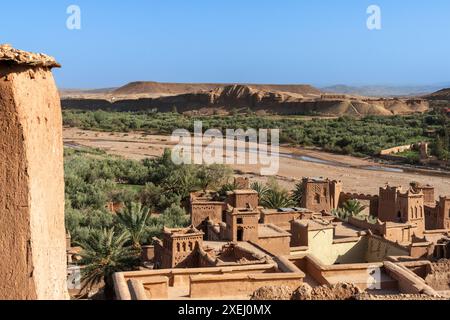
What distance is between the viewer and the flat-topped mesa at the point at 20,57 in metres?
5.15

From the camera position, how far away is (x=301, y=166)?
4359 cm

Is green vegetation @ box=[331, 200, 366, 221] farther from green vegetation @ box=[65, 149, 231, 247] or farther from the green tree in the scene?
the green tree

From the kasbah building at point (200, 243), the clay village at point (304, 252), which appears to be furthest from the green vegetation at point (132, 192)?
the kasbah building at point (200, 243)

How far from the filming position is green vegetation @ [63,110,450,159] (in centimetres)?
5372

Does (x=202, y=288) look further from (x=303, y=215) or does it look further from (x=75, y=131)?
(x=75, y=131)

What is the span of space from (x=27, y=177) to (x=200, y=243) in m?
8.57

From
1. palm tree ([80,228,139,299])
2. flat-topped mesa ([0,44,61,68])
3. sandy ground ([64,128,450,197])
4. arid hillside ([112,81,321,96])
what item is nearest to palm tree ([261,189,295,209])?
palm tree ([80,228,139,299])

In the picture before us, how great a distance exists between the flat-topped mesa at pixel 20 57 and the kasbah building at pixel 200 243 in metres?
0.01

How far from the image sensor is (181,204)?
26344 millimetres

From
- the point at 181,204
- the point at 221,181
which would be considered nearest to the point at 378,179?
the point at 221,181

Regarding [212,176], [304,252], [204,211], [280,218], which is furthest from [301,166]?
[304,252]

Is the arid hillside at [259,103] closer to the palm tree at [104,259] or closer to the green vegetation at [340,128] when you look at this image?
the green vegetation at [340,128]

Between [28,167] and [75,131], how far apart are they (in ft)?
210

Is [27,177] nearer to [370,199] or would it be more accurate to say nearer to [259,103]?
[370,199]
